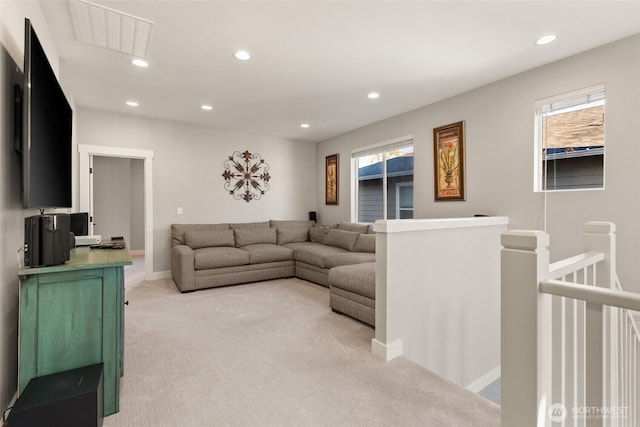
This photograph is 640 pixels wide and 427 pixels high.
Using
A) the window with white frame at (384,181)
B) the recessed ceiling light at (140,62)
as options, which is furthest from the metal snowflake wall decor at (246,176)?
the recessed ceiling light at (140,62)

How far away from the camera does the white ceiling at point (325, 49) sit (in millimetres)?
2199

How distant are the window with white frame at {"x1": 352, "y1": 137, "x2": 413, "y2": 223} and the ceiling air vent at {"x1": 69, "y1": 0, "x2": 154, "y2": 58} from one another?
344cm

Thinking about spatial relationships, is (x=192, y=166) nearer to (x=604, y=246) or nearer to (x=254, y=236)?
(x=254, y=236)

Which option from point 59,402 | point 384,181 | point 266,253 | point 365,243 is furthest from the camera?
point 384,181

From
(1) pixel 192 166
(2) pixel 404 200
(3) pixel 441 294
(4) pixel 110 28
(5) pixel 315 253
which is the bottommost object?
(3) pixel 441 294

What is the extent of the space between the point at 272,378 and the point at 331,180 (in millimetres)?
4508

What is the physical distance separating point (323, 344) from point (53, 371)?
5.67 feet

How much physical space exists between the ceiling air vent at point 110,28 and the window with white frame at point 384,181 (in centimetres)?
344

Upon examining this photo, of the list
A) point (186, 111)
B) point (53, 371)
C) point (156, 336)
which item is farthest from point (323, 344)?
point (186, 111)

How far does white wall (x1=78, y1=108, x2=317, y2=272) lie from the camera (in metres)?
4.58

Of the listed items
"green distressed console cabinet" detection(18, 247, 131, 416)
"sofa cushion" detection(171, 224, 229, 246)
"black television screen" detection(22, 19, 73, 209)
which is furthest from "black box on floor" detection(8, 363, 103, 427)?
"sofa cushion" detection(171, 224, 229, 246)

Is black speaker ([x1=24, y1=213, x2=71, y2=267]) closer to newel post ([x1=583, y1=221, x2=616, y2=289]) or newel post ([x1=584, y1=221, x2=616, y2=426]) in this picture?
newel post ([x1=584, y1=221, x2=616, y2=426])

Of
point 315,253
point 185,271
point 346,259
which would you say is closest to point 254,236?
point 315,253

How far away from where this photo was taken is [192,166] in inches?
204
